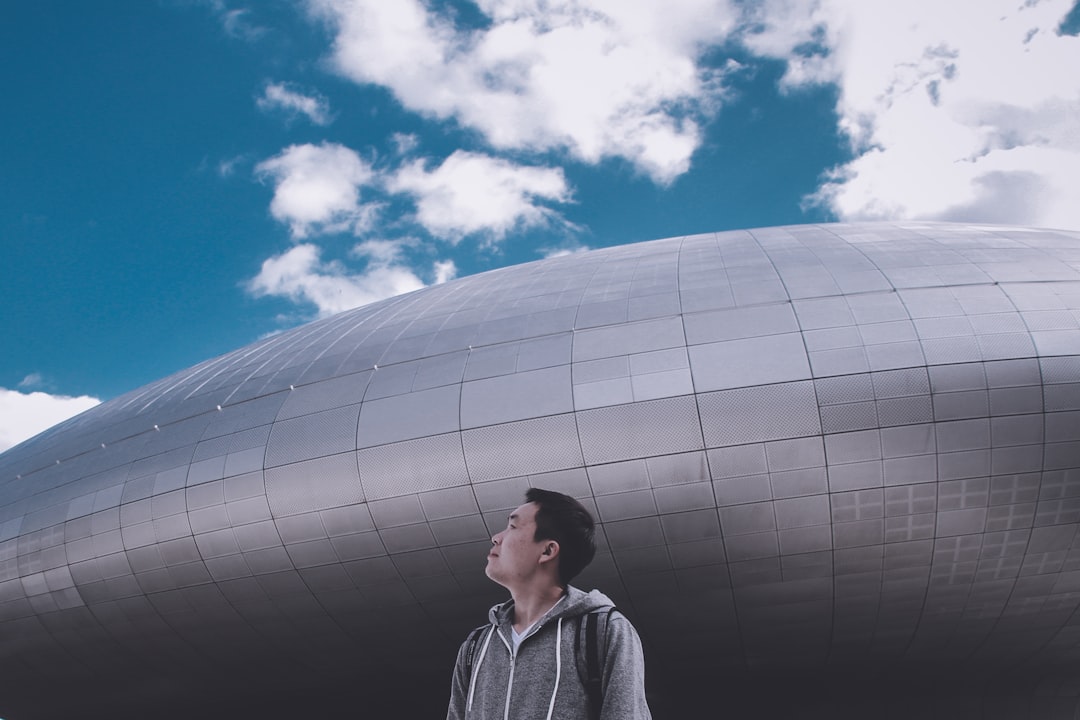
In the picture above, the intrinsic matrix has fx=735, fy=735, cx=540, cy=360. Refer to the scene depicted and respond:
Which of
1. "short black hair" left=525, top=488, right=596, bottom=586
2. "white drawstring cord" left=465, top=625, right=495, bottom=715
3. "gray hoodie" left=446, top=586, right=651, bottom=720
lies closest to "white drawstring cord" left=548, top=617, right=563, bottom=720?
"gray hoodie" left=446, top=586, right=651, bottom=720

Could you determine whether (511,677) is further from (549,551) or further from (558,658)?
(549,551)

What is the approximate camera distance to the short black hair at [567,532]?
3.30 meters

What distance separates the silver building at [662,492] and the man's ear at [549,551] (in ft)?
27.0

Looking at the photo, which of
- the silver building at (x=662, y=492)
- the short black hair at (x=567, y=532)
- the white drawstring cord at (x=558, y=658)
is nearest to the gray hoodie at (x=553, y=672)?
the white drawstring cord at (x=558, y=658)

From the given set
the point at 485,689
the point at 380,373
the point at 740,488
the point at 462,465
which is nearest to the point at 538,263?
the point at 380,373

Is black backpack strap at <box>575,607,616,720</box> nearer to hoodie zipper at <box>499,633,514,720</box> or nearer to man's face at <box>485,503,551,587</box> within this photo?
hoodie zipper at <box>499,633,514,720</box>

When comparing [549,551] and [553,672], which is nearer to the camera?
[553,672]

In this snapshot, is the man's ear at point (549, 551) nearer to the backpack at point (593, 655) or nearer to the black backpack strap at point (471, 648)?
the backpack at point (593, 655)

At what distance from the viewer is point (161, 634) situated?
1445 centimetres

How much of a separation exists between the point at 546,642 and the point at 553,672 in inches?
5.1

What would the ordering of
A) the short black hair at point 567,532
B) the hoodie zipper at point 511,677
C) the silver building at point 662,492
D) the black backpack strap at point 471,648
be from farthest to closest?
the silver building at point 662,492 → the black backpack strap at point 471,648 → the short black hair at point 567,532 → the hoodie zipper at point 511,677

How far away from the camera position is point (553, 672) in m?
2.95

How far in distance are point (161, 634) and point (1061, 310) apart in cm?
1718

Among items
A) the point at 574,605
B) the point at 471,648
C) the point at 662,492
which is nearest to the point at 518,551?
the point at 574,605
